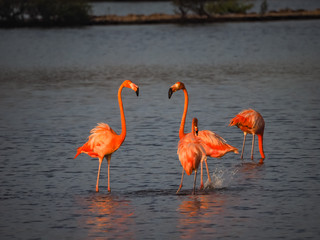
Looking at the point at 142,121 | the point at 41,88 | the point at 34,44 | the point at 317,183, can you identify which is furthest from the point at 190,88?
the point at 34,44

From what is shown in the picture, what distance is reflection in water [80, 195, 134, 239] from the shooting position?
27.1 ft

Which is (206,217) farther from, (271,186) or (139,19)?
(139,19)

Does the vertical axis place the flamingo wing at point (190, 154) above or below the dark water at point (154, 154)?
above

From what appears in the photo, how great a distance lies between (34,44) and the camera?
43125mm

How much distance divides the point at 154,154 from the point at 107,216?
139 inches

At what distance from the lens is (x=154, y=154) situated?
1233 centimetres

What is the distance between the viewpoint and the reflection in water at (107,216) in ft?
27.1

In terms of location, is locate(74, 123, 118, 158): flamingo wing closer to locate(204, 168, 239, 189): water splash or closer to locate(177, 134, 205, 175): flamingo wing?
locate(177, 134, 205, 175): flamingo wing

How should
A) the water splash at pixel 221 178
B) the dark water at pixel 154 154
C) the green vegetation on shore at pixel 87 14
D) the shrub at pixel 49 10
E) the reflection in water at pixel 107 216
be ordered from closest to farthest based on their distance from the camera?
the reflection in water at pixel 107 216, the dark water at pixel 154 154, the water splash at pixel 221 178, the shrub at pixel 49 10, the green vegetation on shore at pixel 87 14

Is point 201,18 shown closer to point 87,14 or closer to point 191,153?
point 87,14

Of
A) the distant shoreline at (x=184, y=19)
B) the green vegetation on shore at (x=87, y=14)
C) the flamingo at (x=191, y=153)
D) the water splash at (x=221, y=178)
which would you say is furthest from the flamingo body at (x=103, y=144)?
the distant shoreline at (x=184, y=19)

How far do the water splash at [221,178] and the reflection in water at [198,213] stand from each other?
0.47 metres

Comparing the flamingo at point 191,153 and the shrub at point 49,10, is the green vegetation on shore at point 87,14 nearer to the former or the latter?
the shrub at point 49,10

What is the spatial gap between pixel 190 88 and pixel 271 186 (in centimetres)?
1157
